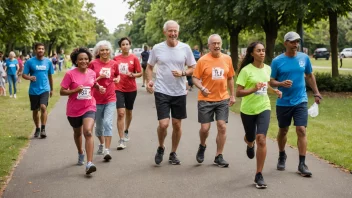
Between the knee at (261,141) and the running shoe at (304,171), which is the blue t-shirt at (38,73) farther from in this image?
the running shoe at (304,171)

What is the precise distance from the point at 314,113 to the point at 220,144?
141 cm

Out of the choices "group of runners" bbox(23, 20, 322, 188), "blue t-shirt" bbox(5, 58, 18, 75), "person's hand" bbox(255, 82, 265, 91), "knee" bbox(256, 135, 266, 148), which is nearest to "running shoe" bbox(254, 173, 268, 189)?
"group of runners" bbox(23, 20, 322, 188)

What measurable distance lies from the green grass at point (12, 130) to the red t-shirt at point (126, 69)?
6.90ft

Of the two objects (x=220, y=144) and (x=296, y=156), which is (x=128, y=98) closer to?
(x=220, y=144)

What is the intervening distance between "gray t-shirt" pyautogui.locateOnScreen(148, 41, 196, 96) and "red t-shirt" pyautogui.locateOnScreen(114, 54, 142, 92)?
1.70 metres

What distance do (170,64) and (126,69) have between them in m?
1.91

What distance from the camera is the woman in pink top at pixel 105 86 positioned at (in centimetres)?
823

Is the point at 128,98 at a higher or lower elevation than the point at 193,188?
higher

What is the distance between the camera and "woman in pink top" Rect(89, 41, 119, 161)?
8.23 metres

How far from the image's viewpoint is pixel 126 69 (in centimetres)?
923

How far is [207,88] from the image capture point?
24.6 ft

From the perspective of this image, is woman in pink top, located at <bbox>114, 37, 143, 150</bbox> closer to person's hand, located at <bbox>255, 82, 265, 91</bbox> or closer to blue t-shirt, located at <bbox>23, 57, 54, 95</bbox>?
blue t-shirt, located at <bbox>23, 57, 54, 95</bbox>

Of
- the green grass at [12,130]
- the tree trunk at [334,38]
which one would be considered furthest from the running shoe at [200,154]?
the tree trunk at [334,38]

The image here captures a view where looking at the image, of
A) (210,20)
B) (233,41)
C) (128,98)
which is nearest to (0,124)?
(128,98)
